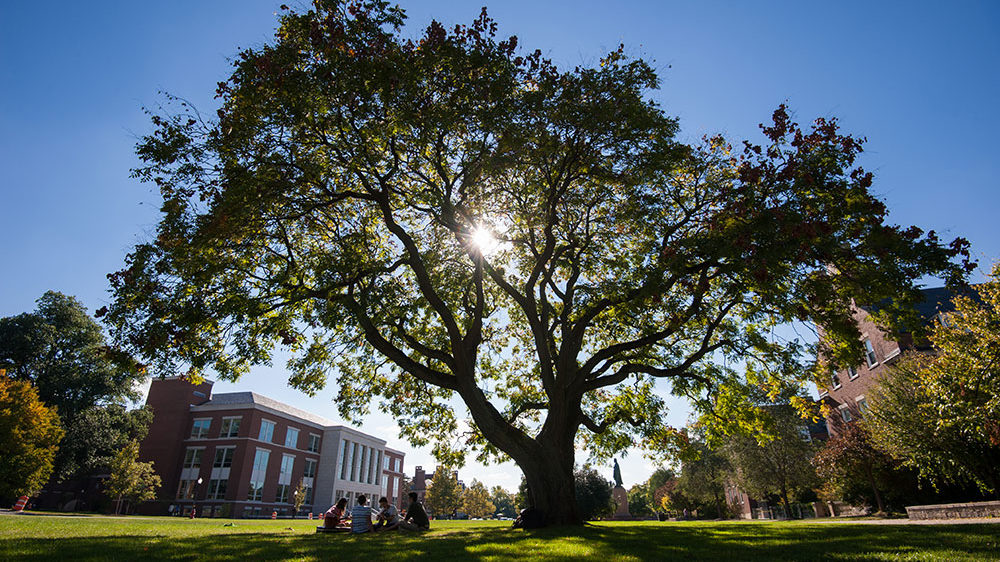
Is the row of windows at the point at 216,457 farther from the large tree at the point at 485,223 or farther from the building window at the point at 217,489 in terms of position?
the large tree at the point at 485,223

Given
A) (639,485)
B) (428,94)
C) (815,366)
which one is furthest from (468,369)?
(639,485)

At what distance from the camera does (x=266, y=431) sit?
5422 centimetres

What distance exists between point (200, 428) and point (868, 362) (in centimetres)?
6431

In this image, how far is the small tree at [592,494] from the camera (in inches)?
1766

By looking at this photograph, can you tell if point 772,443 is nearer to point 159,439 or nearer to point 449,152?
point 449,152

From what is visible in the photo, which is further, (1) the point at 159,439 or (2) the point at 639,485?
(2) the point at 639,485

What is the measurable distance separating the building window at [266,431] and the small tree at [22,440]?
18.4m

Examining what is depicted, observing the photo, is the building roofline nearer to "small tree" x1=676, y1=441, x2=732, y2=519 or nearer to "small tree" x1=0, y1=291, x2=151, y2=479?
"small tree" x1=0, y1=291, x2=151, y2=479

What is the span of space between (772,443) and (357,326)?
3558 centimetres

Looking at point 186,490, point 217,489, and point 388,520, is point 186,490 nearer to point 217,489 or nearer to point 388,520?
point 217,489

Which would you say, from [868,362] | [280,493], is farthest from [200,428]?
[868,362]

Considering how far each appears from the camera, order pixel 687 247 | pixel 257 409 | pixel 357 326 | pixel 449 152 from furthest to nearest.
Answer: pixel 257 409 < pixel 357 326 < pixel 449 152 < pixel 687 247

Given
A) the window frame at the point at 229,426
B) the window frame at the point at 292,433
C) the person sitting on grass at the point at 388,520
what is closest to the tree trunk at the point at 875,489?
the person sitting on grass at the point at 388,520

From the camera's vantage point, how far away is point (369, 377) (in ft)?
61.4
